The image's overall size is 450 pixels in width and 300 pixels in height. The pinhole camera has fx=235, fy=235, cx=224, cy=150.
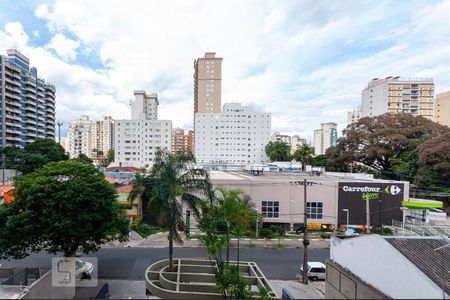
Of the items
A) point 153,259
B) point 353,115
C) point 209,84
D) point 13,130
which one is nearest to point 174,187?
point 153,259

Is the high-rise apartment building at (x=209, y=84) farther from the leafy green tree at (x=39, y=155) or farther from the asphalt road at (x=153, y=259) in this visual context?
the asphalt road at (x=153, y=259)

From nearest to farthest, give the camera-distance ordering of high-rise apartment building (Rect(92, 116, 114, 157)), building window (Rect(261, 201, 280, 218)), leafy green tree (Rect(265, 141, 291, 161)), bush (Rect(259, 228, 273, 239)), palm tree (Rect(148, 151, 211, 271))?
palm tree (Rect(148, 151, 211, 271)) < bush (Rect(259, 228, 273, 239)) < building window (Rect(261, 201, 280, 218)) < leafy green tree (Rect(265, 141, 291, 161)) < high-rise apartment building (Rect(92, 116, 114, 157))

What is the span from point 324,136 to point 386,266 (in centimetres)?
15290

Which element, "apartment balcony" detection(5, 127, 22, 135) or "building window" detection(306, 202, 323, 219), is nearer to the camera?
"building window" detection(306, 202, 323, 219)

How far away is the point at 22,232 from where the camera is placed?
35.4 ft

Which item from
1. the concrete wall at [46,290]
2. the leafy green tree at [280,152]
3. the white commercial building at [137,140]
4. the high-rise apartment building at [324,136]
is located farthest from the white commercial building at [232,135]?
the high-rise apartment building at [324,136]

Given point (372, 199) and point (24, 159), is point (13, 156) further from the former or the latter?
point (372, 199)

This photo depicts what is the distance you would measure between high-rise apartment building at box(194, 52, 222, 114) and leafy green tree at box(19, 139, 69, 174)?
4994 cm

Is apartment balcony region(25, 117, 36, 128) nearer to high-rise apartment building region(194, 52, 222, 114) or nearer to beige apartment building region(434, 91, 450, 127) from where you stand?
high-rise apartment building region(194, 52, 222, 114)

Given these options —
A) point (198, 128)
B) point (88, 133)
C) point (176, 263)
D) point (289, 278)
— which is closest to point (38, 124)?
point (198, 128)

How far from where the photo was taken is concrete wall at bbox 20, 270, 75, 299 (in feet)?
28.1

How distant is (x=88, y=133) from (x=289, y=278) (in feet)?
411

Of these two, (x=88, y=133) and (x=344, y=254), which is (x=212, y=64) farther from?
(x=344, y=254)

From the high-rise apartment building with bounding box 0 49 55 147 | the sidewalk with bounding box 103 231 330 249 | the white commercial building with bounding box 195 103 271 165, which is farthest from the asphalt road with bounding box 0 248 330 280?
the white commercial building with bounding box 195 103 271 165
